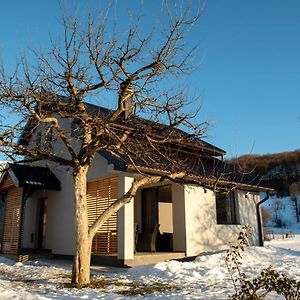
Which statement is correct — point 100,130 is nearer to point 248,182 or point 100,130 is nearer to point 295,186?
point 248,182

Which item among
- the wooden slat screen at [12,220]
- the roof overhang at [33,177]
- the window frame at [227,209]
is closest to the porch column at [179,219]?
the window frame at [227,209]

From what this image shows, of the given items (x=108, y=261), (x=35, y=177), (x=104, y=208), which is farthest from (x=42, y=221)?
(x=108, y=261)

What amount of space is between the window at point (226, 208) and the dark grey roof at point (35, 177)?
21.0ft

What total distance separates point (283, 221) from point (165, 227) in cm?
4740

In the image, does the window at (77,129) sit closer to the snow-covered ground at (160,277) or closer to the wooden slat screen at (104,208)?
the wooden slat screen at (104,208)

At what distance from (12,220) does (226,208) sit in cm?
864

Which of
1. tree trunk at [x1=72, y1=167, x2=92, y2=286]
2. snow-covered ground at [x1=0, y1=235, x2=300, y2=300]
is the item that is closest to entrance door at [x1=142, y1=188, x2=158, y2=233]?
snow-covered ground at [x1=0, y1=235, x2=300, y2=300]

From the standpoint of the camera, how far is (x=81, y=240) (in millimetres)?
7539

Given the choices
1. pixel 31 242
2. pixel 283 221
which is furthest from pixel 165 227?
pixel 283 221

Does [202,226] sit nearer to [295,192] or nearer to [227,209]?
[227,209]

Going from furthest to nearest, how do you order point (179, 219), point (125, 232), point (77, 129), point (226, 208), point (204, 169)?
point (226, 208)
point (204, 169)
point (179, 219)
point (125, 232)
point (77, 129)

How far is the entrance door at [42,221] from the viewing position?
612 inches

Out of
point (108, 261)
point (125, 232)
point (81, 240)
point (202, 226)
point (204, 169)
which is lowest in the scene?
point (108, 261)

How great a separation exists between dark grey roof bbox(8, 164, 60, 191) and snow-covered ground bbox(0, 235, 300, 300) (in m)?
2.86
